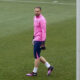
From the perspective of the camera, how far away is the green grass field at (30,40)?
33.2 ft

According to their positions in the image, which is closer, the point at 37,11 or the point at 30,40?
the point at 37,11

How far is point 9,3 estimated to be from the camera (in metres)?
27.3

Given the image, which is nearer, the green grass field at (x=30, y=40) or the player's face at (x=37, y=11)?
the player's face at (x=37, y=11)

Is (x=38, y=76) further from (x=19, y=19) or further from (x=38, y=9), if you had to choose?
(x=19, y=19)

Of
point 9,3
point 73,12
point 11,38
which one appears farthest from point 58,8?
point 11,38

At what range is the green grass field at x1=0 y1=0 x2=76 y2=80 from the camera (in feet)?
33.2

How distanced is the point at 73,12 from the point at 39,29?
1538 cm

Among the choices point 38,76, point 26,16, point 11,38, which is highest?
point 26,16

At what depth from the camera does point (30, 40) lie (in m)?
15.2

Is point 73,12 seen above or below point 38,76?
above

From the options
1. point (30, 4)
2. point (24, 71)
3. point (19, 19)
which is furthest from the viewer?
point (30, 4)

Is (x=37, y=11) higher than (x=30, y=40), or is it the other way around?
(x=37, y=11)

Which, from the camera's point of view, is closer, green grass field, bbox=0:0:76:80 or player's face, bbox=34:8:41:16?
player's face, bbox=34:8:41:16

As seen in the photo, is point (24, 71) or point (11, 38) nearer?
point (24, 71)
